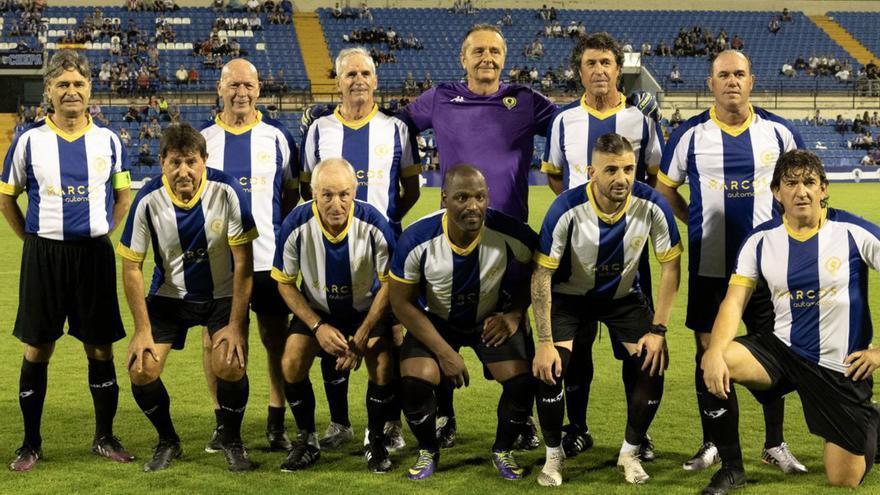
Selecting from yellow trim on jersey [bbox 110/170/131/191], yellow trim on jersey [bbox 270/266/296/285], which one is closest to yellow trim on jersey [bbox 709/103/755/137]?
yellow trim on jersey [bbox 270/266/296/285]

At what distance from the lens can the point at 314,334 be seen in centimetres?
482

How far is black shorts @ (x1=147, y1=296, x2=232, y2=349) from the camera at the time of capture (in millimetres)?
4891

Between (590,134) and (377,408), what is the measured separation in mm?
1818

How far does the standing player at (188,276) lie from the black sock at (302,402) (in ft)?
0.74

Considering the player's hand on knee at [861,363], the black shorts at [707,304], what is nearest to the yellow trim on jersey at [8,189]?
the black shorts at [707,304]

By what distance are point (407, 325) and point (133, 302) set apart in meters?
1.32

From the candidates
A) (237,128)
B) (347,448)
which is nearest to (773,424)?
(347,448)

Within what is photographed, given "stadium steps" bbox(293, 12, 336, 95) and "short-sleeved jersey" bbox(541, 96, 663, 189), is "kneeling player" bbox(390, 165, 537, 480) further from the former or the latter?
"stadium steps" bbox(293, 12, 336, 95)

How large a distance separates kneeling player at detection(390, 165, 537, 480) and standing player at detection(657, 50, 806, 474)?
3.05 ft

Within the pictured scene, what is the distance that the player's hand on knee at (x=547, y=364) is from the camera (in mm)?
4578

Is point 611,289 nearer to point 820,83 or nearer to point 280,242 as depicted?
point 280,242

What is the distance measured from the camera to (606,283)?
479cm

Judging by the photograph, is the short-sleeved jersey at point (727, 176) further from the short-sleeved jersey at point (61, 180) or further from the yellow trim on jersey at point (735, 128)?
the short-sleeved jersey at point (61, 180)

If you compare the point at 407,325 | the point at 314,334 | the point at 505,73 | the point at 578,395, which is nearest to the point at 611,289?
the point at 578,395
